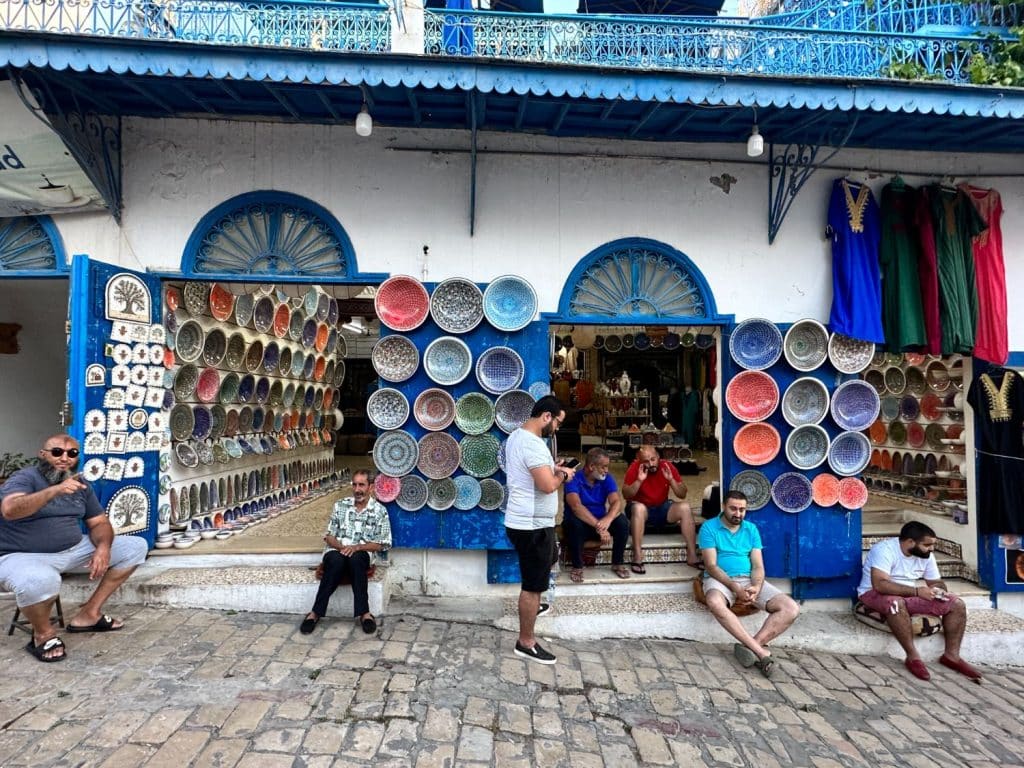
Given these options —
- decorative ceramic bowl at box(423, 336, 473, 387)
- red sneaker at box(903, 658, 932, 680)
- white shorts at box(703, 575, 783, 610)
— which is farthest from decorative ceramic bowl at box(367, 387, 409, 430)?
red sneaker at box(903, 658, 932, 680)

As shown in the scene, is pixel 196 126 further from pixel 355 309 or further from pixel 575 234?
pixel 355 309

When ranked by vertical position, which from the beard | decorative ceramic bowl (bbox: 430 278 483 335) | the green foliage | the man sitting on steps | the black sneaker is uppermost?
the green foliage

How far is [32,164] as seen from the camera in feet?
13.4

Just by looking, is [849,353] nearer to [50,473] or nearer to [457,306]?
[457,306]

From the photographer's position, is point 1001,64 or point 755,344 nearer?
point 1001,64

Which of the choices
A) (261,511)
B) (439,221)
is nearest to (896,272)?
(439,221)

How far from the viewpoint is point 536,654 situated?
3.60m

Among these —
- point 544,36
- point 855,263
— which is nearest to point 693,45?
point 544,36

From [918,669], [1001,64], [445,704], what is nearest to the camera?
[445,704]

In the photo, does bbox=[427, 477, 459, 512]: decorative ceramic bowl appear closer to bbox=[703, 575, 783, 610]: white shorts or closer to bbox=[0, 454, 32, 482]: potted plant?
bbox=[703, 575, 783, 610]: white shorts

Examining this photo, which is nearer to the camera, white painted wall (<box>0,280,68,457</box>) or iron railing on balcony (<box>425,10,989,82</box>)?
iron railing on balcony (<box>425,10,989,82</box>)

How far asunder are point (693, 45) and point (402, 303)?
286cm

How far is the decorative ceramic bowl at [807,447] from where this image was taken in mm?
4582

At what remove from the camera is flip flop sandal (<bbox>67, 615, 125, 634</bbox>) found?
3572mm
